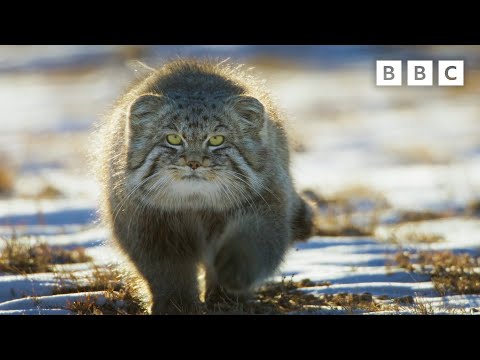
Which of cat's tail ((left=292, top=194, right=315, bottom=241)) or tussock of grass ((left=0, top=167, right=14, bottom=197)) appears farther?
tussock of grass ((left=0, top=167, right=14, bottom=197))

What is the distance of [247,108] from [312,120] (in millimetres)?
12641

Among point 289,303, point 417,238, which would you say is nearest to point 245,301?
point 289,303

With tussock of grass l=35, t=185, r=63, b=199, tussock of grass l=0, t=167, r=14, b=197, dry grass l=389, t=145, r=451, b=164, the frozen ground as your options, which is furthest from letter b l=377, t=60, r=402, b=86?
dry grass l=389, t=145, r=451, b=164

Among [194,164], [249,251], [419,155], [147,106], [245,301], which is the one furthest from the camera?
[419,155]

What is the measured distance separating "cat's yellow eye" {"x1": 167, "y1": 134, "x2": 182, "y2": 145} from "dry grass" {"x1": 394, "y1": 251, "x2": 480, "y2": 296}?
2.39m

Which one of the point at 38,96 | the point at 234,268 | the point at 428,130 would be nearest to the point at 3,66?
the point at 38,96

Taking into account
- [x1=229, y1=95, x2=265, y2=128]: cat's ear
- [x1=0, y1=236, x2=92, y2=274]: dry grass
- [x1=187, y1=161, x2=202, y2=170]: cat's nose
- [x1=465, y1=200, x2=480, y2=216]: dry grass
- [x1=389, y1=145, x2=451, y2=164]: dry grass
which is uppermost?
[x1=229, y1=95, x2=265, y2=128]: cat's ear

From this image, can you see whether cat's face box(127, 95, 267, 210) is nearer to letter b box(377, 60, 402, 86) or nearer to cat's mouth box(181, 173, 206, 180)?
cat's mouth box(181, 173, 206, 180)

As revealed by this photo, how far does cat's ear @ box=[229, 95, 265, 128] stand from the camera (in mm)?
5918

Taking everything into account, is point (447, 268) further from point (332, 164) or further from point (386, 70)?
point (332, 164)

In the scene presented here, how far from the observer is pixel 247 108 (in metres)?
5.92

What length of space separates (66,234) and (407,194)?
16.7ft
